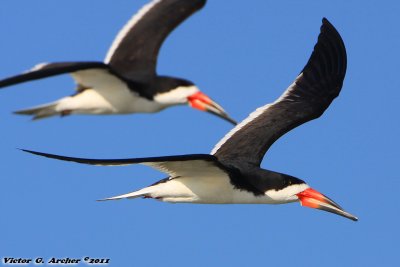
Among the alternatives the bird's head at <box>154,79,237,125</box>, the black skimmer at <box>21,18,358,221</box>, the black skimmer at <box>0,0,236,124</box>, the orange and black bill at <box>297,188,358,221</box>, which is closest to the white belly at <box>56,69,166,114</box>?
the black skimmer at <box>0,0,236,124</box>

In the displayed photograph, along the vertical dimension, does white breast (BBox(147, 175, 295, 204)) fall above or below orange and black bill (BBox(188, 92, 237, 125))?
→ below

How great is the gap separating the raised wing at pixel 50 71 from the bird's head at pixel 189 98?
1.15 meters

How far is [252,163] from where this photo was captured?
15109mm

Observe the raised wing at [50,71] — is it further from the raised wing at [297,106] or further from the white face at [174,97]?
the raised wing at [297,106]

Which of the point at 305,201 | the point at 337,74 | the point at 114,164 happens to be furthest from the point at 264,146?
the point at 114,164

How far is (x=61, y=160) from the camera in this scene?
1188 centimetres

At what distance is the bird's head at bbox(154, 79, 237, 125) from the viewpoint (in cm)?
1455

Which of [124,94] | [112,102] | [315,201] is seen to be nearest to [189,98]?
[124,94]

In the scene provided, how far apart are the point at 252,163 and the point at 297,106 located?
1.87 m

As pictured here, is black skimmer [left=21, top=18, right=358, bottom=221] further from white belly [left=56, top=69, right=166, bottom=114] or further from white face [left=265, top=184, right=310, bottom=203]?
white belly [left=56, top=69, right=166, bottom=114]

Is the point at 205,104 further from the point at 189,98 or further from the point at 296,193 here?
the point at 296,193

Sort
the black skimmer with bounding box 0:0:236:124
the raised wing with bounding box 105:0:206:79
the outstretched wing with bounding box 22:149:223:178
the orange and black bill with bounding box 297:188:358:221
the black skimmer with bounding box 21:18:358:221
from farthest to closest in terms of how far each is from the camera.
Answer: the raised wing with bounding box 105:0:206:79 → the orange and black bill with bounding box 297:188:358:221 → the black skimmer with bounding box 0:0:236:124 → the black skimmer with bounding box 21:18:358:221 → the outstretched wing with bounding box 22:149:223:178

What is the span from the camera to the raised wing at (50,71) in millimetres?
11977

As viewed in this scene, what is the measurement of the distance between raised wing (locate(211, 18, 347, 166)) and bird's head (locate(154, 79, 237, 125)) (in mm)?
856
